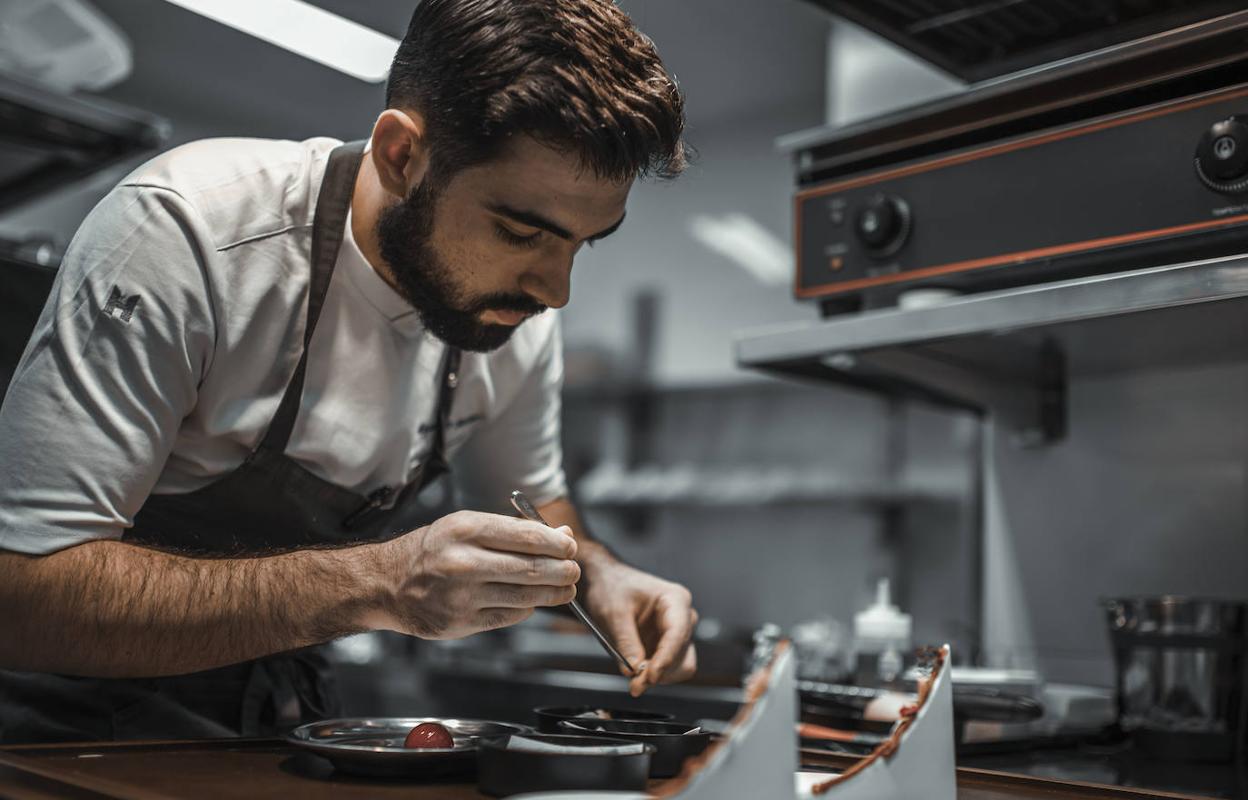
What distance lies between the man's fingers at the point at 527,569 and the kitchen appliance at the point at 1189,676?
2.58 feet

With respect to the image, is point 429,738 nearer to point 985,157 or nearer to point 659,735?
point 659,735

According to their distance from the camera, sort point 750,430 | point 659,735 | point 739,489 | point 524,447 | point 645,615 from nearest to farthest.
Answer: point 659,735
point 645,615
point 524,447
point 739,489
point 750,430

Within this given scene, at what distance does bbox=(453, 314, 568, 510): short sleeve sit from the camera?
5.03 ft

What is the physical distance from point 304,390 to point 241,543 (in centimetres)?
18

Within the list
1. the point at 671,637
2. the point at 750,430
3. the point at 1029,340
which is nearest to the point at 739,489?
the point at 750,430

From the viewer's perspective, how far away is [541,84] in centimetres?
108

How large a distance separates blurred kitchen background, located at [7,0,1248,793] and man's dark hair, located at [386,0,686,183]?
206mm

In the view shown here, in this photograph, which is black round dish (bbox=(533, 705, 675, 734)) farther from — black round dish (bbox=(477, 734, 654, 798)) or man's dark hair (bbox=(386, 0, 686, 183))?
man's dark hair (bbox=(386, 0, 686, 183))

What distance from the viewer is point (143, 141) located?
2033 millimetres

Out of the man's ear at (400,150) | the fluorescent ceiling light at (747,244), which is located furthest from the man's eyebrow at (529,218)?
the fluorescent ceiling light at (747,244)

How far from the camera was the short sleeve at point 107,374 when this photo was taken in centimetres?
97

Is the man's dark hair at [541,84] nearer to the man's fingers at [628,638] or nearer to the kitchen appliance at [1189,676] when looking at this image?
the man's fingers at [628,638]

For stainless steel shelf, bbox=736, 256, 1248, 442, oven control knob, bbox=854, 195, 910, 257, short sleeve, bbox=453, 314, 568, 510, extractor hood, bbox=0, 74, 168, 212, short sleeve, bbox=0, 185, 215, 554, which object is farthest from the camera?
extractor hood, bbox=0, 74, 168, 212

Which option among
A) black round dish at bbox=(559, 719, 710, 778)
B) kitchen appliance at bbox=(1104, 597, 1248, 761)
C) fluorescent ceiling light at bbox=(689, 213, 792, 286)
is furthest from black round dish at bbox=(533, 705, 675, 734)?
fluorescent ceiling light at bbox=(689, 213, 792, 286)
